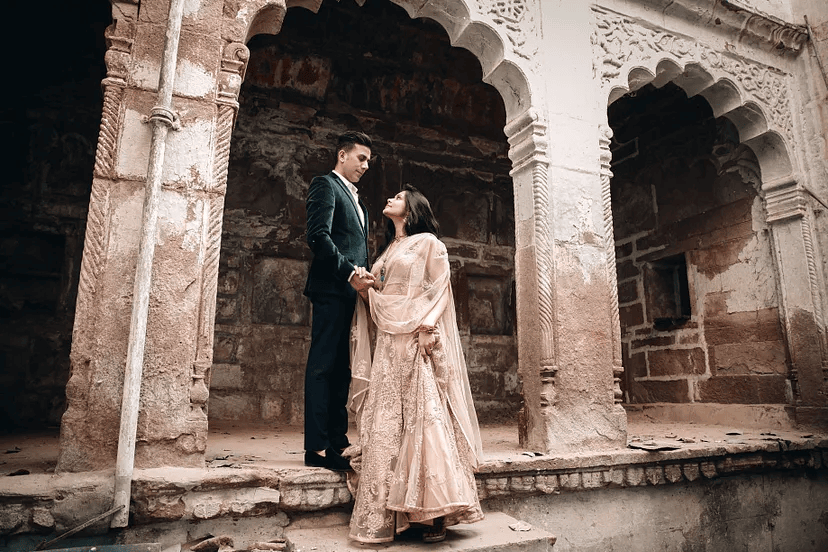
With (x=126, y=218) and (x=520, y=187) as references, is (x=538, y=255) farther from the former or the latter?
(x=126, y=218)

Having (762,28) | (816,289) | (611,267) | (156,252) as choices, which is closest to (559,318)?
(611,267)

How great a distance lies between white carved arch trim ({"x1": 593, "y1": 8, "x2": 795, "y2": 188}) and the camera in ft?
13.9

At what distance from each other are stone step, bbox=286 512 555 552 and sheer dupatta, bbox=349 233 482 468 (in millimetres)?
335

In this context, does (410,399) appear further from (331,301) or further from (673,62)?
(673,62)

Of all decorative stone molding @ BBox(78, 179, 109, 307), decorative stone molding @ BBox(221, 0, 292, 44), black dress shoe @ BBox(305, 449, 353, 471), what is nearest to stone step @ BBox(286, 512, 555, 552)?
black dress shoe @ BBox(305, 449, 353, 471)

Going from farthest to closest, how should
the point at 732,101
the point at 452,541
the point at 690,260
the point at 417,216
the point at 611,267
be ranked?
the point at 690,260, the point at 732,101, the point at 611,267, the point at 417,216, the point at 452,541

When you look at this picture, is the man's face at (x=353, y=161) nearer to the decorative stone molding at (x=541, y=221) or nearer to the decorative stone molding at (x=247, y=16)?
the decorative stone molding at (x=247, y=16)

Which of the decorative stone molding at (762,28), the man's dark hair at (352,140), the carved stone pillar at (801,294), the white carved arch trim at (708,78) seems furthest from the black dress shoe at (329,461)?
the decorative stone molding at (762,28)

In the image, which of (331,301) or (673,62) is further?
(673,62)

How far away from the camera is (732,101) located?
484 cm

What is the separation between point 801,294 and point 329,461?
4305mm

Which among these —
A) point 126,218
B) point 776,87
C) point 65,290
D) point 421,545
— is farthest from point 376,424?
point 776,87

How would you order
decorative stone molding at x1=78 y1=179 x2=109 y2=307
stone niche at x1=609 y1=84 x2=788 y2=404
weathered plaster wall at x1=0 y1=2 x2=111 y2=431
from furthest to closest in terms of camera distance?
stone niche at x1=609 y1=84 x2=788 y2=404 → weathered plaster wall at x1=0 y1=2 x2=111 y2=431 → decorative stone molding at x1=78 y1=179 x2=109 y2=307

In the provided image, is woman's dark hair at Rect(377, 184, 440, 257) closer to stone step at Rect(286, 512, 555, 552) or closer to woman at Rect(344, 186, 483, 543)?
woman at Rect(344, 186, 483, 543)
